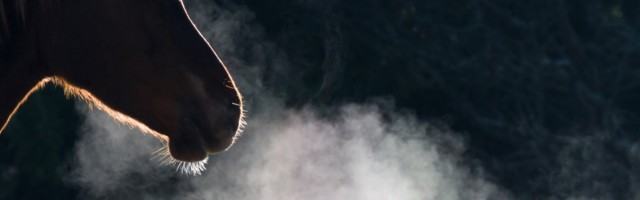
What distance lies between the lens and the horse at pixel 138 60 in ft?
5.96

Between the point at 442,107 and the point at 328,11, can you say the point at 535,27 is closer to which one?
the point at 442,107

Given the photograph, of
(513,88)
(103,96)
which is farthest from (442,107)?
A: (103,96)

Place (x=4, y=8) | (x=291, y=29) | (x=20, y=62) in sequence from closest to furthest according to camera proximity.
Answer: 1. (x=4, y=8)
2. (x=20, y=62)
3. (x=291, y=29)

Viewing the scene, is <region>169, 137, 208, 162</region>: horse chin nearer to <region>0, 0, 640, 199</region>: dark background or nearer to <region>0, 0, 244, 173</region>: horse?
<region>0, 0, 244, 173</region>: horse

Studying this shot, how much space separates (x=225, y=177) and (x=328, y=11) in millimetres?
772

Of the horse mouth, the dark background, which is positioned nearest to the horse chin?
the horse mouth

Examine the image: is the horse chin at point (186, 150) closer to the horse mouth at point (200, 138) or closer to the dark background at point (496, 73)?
the horse mouth at point (200, 138)

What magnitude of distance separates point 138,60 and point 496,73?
303 centimetres

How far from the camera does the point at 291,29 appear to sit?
4641 millimetres

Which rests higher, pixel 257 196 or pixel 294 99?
pixel 294 99

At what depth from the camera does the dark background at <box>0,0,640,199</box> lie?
4.64 meters

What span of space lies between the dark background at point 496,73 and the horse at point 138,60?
2.73 metres

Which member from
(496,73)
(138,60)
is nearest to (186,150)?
(138,60)

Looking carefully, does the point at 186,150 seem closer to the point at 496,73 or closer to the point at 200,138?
the point at 200,138
